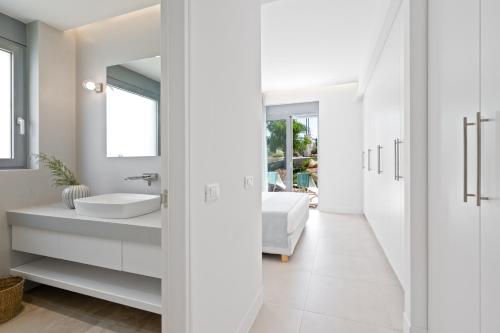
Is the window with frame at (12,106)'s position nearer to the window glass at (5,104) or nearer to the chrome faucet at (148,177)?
the window glass at (5,104)

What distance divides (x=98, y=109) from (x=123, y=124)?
1.10 ft

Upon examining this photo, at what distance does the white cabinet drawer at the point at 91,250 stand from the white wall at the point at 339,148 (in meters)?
4.67

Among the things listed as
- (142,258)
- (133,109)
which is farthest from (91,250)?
(133,109)

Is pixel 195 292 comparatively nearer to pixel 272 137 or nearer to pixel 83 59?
pixel 83 59

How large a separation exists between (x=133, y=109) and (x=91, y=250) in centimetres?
136

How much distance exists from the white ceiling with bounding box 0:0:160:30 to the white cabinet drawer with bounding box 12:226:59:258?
1.93 m

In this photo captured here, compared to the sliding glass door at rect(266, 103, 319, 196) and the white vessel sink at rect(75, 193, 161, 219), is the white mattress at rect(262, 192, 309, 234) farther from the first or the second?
the sliding glass door at rect(266, 103, 319, 196)

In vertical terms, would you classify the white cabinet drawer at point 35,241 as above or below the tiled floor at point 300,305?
above

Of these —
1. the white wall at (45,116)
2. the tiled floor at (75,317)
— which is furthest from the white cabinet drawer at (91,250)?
the white wall at (45,116)
